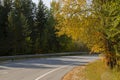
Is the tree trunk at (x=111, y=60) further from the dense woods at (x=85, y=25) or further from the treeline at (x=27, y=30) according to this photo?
the treeline at (x=27, y=30)

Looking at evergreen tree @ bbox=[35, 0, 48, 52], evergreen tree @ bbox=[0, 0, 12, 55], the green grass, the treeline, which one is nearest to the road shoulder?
the green grass

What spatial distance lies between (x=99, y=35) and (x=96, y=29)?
1075mm

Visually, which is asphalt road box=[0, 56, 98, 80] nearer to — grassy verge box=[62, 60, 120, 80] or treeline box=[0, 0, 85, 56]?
grassy verge box=[62, 60, 120, 80]

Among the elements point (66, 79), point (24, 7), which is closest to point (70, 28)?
point (66, 79)

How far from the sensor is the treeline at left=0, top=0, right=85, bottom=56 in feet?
223

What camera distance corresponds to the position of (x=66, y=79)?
24.0 m

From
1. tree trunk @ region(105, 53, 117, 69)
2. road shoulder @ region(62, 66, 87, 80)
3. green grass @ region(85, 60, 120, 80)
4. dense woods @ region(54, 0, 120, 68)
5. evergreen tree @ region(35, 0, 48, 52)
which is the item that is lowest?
road shoulder @ region(62, 66, 87, 80)

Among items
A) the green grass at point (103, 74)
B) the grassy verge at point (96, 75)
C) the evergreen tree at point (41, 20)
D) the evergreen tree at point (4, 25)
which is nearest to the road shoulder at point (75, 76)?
the grassy verge at point (96, 75)

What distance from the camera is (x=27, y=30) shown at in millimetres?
73500

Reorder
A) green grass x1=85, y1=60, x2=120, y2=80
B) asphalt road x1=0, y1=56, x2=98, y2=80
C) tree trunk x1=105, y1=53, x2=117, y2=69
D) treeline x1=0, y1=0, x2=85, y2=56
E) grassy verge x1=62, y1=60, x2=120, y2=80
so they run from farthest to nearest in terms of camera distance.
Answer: treeline x1=0, y1=0, x2=85, y2=56
tree trunk x1=105, y1=53, x2=117, y2=69
asphalt road x1=0, y1=56, x2=98, y2=80
grassy verge x1=62, y1=60, x2=120, y2=80
green grass x1=85, y1=60, x2=120, y2=80

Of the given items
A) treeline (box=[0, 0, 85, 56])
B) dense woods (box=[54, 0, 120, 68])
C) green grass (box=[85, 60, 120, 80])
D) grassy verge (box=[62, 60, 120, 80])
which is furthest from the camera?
treeline (box=[0, 0, 85, 56])

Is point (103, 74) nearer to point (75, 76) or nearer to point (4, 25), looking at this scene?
point (75, 76)

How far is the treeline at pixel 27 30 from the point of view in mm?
68062

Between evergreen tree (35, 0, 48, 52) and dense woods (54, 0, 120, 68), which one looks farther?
evergreen tree (35, 0, 48, 52)
